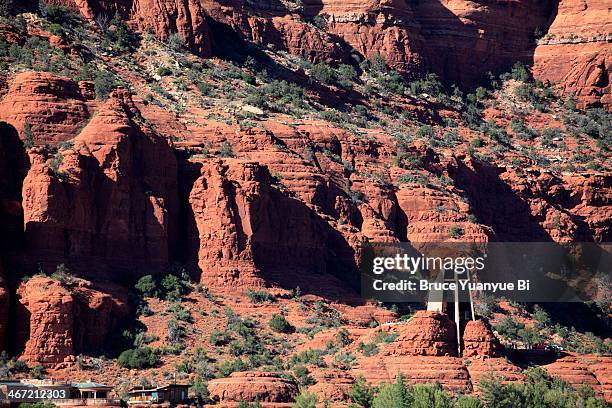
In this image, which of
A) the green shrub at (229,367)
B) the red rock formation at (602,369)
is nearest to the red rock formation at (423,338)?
the green shrub at (229,367)

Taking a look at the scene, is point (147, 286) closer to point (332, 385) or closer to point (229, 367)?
point (229, 367)

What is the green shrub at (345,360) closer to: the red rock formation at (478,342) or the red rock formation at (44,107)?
the red rock formation at (478,342)

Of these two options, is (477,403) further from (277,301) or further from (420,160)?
(420,160)

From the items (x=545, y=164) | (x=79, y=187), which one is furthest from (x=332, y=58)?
(x=79, y=187)

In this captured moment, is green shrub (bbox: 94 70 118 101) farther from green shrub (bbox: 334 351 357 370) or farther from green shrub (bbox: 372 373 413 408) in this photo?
green shrub (bbox: 372 373 413 408)

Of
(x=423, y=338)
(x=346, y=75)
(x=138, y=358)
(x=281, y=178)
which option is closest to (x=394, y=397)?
(x=423, y=338)

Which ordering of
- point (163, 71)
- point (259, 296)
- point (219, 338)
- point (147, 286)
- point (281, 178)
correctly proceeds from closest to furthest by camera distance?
1. point (219, 338)
2. point (147, 286)
3. point (259, 296)
4. point (281, 178)
5. point (163, 71)

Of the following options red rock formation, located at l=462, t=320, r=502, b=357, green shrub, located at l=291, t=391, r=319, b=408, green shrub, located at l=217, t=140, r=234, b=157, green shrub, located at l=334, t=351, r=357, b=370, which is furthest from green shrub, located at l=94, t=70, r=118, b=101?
red rock formation, located at l=462, t=320, r=502, b=357
